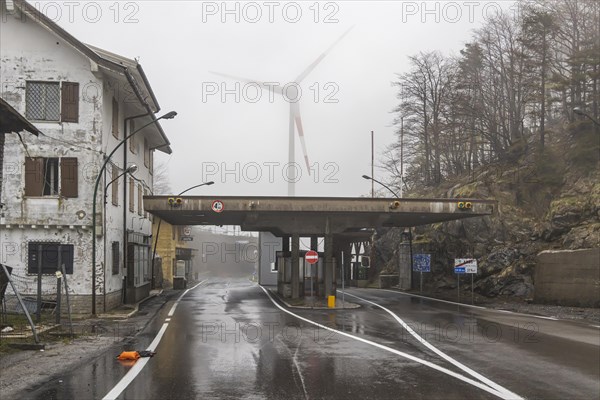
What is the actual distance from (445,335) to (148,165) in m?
26.8

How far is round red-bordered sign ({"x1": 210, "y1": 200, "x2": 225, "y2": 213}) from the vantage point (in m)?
28.5

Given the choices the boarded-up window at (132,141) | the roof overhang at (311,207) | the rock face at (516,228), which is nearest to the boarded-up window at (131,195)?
the roof overhang at (311,207)

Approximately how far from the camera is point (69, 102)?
77.7ft

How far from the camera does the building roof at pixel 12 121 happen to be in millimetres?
12766

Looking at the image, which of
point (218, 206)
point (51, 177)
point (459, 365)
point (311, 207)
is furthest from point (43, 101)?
point (459, 365)

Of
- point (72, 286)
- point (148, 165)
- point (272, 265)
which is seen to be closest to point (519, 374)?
point (72, 286)

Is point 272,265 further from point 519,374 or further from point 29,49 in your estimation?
point 519,374

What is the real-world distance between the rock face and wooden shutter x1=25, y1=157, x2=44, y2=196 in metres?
24.6

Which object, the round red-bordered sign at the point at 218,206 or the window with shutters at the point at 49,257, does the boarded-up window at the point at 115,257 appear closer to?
the window with shutters at the point at 49,257

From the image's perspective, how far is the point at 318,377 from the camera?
32.2ft

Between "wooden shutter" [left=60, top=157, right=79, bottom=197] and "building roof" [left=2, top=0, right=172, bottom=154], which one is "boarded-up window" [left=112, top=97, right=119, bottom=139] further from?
"wooden shutter" [left=60, top=157, right=79, bottom=197]

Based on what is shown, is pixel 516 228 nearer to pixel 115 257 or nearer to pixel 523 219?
pixel 523 219

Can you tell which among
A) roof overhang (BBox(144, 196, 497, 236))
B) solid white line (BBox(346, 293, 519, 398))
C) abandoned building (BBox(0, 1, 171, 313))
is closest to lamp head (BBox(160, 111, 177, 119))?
abandoned building (BBox(0, 1, 171, 313))

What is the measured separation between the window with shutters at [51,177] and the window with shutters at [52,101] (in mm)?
1826
